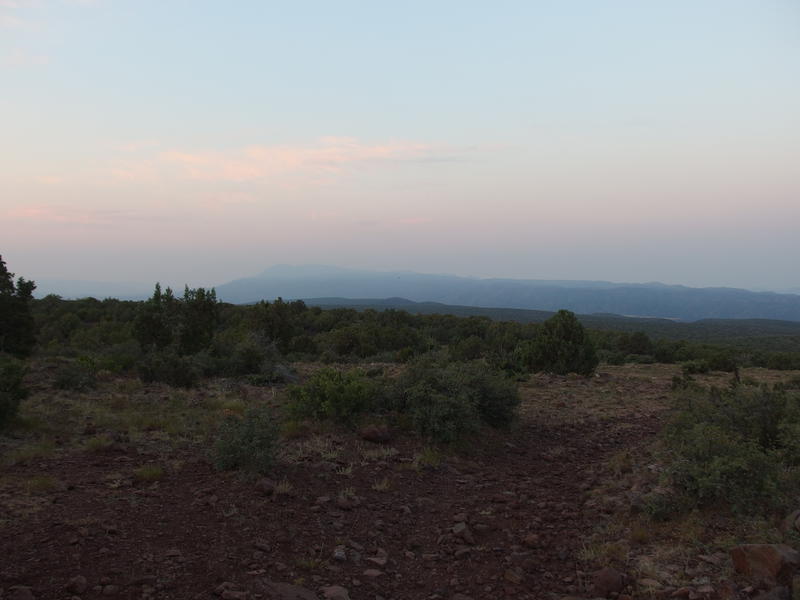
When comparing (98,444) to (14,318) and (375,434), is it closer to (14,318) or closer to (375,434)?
(375,434)

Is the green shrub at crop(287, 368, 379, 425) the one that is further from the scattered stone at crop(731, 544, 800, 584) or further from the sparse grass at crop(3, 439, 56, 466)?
the scattered stone at crop(731, 544, 800, 584)

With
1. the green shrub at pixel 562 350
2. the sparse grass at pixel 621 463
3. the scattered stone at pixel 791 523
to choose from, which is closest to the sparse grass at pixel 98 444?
the sparse grass at pixel 621 463

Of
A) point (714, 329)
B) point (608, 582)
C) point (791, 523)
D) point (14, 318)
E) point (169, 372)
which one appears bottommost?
point (714, 329)

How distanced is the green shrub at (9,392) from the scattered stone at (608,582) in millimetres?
9054

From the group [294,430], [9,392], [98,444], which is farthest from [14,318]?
[294,430]

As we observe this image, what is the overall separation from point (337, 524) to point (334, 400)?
4.17 meters

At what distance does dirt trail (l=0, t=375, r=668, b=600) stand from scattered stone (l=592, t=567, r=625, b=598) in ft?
0.61

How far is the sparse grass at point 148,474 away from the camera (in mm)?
6652

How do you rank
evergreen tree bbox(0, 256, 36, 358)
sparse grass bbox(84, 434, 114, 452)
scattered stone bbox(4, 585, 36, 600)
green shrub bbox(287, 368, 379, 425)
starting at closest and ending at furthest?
scattered stone bbox(4, 585, 36, 600) → sparse grass bbox(84, 434, 114, 452) → green shrub bbox(287, 368, 379, 425) → evergreen tree bbox(0, 256, 36, 358)

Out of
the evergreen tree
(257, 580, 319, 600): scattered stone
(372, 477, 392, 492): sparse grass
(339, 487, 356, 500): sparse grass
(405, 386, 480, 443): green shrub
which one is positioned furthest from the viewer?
the evergreen tree

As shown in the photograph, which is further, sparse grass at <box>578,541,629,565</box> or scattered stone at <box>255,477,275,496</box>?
scattered stone at <box>255,477,275,496</box>

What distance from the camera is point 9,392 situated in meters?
9.08

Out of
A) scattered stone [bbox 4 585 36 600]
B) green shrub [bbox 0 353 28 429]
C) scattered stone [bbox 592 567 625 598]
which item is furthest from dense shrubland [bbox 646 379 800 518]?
green shrub [bbox 0 353 28 429]

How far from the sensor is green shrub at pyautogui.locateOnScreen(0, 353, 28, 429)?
8523mm
